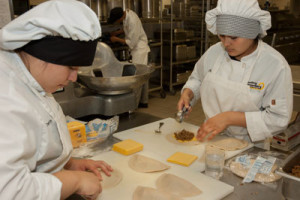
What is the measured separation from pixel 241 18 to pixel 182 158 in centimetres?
71

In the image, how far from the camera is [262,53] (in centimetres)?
140

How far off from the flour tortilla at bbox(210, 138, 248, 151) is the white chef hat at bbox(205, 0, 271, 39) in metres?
0.51

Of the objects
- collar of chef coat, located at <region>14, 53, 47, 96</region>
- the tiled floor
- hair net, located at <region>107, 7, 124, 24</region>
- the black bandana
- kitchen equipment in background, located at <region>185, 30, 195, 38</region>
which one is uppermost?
hair net, located at <region>107, 7, 124, 24</region>

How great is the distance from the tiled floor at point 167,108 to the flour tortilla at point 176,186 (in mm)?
2770

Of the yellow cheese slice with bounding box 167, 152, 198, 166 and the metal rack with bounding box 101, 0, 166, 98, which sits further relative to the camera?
the metal rack with bounding box 101, 0, 166, 98

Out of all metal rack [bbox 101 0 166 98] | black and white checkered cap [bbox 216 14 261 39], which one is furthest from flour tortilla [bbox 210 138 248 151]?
metal rack [bbox 101 0 166 98]

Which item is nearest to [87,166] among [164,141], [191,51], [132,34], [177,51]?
[164,141]

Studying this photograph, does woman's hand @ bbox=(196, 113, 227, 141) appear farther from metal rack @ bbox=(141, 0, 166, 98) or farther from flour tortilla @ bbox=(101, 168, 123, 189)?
metal rack @ bbox=(141, 0, 166, 98)

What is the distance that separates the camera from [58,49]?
0.73m

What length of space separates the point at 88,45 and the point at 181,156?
656 millimetres

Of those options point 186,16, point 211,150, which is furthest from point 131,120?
point 186,16

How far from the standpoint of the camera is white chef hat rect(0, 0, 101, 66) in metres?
0.68

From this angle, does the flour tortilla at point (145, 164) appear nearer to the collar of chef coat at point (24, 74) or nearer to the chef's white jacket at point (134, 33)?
the collar of chef coat at point (24, 74)

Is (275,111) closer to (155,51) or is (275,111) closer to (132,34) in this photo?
(132,34)
